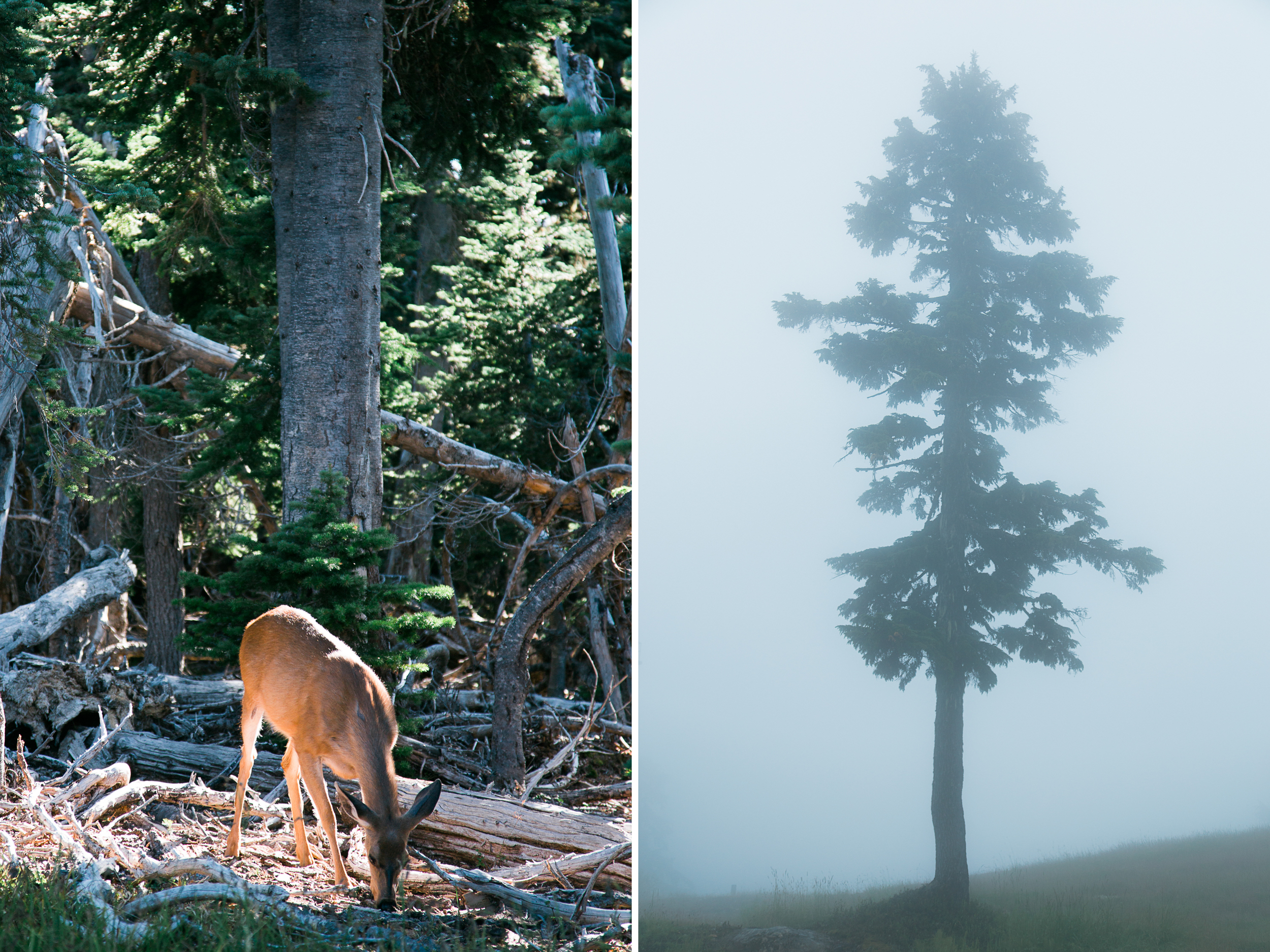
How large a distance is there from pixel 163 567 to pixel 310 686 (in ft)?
27.7

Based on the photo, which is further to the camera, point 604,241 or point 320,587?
point 604,241

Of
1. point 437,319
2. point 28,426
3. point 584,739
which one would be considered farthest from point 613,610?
point 28,426

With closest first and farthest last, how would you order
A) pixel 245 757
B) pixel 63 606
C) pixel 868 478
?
pixel 868 478 → pixel 245 757 → pixel 63 606

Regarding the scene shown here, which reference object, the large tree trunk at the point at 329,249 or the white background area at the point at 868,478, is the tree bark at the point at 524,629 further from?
the white background area at the point at 868,478

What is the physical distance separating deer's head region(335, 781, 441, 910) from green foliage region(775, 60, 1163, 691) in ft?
7.59

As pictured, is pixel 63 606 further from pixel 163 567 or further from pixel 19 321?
pixel 163 567

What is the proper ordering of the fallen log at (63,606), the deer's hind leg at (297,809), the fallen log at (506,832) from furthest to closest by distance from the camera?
the fallen log at (63,606)
the fallen log at (506,832)
the deer's hind leg at (297,809)

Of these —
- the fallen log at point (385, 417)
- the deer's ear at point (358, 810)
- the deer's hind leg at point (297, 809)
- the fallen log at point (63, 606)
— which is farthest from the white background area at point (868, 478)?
the fallen log at point (63, 606)

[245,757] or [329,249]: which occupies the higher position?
[329,249]

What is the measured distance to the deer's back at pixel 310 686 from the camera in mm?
4945

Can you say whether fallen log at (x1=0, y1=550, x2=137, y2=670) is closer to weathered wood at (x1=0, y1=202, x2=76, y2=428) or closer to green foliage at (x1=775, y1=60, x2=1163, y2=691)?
weathered wood at (x1=0, y1=202, x2=76, y2=428)

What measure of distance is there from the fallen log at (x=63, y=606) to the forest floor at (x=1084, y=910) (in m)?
A: 6.75

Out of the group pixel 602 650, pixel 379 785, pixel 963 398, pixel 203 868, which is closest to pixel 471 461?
pixel 602 650

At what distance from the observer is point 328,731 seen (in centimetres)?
498
